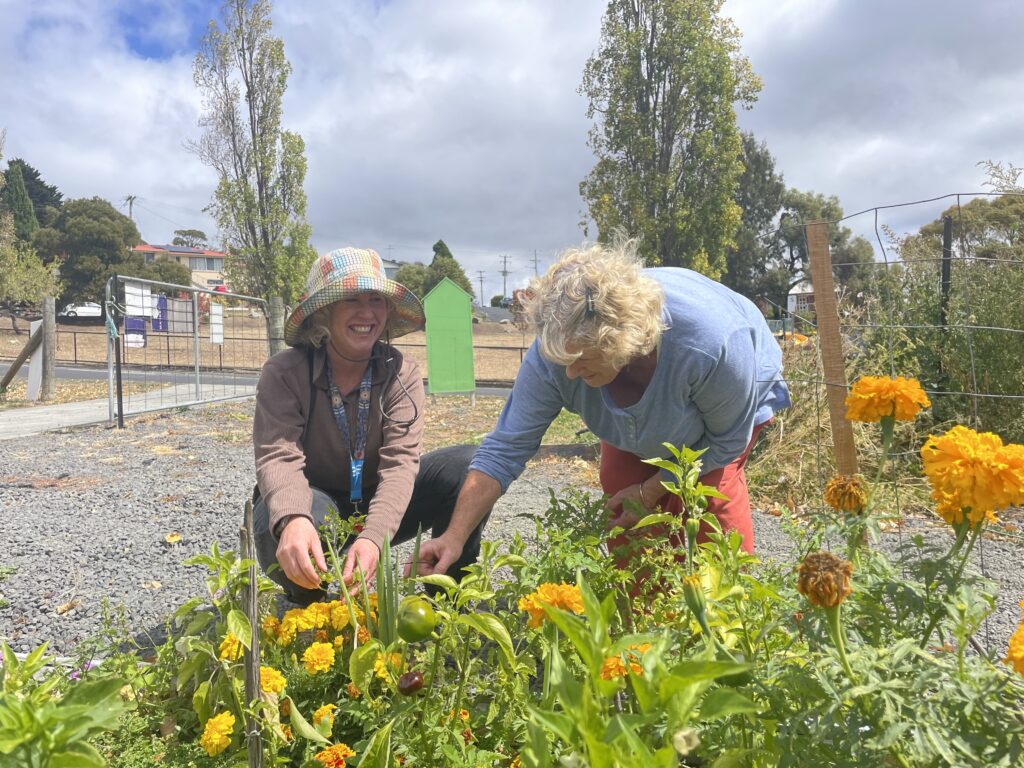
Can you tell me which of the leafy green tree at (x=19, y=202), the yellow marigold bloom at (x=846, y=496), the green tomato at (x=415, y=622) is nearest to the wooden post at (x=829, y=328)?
the yellow marigold bloom at (x=846, y=496)

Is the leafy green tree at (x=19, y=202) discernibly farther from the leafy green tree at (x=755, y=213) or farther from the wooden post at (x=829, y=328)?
the wooden post at (x=829, y=328)

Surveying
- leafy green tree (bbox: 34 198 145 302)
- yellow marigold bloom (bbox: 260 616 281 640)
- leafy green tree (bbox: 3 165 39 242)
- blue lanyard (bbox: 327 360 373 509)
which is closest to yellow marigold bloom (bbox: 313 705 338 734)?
yellow marigold bloom (bbox: 260 616 281 640)

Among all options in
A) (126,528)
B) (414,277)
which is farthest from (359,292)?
(414,277)

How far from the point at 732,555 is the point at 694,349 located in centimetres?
96

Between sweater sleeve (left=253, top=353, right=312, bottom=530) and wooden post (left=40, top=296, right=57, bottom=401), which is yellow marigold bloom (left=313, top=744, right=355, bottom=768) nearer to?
sweater sleeve (left=253, top=353, right=312, bottom=530)

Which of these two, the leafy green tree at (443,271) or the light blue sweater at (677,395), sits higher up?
the leafy green tree at (443,271)

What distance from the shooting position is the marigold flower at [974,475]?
33.8 inches

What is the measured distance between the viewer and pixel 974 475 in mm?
869

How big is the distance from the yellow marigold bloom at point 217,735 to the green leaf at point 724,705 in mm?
972

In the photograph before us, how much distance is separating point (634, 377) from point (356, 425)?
927mm

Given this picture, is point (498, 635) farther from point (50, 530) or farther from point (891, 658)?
point (50, 530)

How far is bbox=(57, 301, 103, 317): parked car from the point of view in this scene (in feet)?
108

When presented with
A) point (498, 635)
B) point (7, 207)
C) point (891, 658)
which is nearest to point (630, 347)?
point (498, 635)

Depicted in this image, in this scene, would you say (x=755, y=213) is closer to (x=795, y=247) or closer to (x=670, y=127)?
(x=795, y=247)
